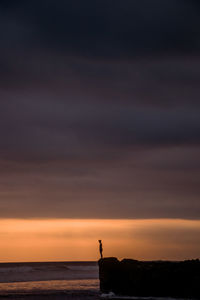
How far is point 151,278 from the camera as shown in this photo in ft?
153

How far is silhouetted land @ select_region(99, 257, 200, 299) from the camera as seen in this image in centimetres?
4519

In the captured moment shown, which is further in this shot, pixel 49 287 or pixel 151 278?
pixel 49 287

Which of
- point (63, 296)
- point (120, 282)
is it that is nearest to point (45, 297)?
point (63, 296)

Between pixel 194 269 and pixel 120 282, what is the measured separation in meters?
7.02

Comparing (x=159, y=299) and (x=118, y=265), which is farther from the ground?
(x=118, y=265)

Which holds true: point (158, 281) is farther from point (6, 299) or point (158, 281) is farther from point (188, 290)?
point (6, 299)

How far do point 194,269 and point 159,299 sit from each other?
155 inches

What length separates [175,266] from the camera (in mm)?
46438

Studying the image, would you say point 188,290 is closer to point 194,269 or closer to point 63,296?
point 194,269

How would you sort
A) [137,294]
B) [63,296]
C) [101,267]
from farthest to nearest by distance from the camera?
[101,267] < [137,294] < [63,296]

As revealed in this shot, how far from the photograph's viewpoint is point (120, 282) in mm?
48469

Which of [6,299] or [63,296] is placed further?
[63,296]

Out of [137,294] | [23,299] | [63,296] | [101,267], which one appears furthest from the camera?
[101,267]

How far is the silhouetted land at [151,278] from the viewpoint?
45.2 metres
